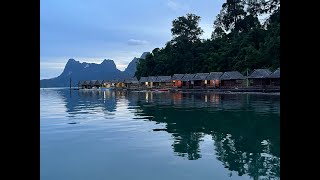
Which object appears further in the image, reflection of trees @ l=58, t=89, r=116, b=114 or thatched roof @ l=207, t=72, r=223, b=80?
thatched roof @ l=207, t=72, r=223, b=80

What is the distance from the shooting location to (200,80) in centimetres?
5869

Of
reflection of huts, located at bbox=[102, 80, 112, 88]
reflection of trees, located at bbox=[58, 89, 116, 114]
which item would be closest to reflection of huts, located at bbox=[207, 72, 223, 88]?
reflection of trees, located at bbox=[58, 89, 116, 114]

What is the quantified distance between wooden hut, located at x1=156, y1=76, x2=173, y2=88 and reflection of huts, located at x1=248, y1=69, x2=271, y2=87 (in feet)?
75.1

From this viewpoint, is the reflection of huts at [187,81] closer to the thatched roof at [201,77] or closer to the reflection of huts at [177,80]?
the reflection of huts at [177,80]

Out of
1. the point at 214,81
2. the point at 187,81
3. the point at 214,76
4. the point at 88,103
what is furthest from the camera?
the point at 187,81

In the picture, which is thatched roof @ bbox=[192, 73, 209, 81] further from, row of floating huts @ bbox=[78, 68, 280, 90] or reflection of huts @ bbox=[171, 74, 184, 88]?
reflection of huts @ bbox=[171, 74, 184, 88]

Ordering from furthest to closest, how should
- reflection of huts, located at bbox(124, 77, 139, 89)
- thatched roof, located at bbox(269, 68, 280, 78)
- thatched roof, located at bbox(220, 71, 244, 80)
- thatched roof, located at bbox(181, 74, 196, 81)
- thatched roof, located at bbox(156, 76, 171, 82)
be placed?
reflection of huts, located at bbox(124, 77, 139, 89) → thatched roof, located at bbox(156, 76, 171, 82) → thatched roof, located at bbox(181, 74, 196, 81) → thatched roof, located at bbox(220, 71, 244, 80) → thatched roof, located at bbox(269, 68, 280, 78)

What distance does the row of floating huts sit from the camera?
148 ft

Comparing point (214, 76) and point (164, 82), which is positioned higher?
point (214, 76)

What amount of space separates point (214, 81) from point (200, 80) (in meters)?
3.86

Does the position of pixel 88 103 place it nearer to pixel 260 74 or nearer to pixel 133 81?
pixel 260 74

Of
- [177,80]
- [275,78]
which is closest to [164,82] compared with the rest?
[177,80]

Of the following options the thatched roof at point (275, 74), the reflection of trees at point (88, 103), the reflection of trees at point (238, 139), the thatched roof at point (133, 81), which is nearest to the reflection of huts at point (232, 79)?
the thatched roof at point (275, 74)
